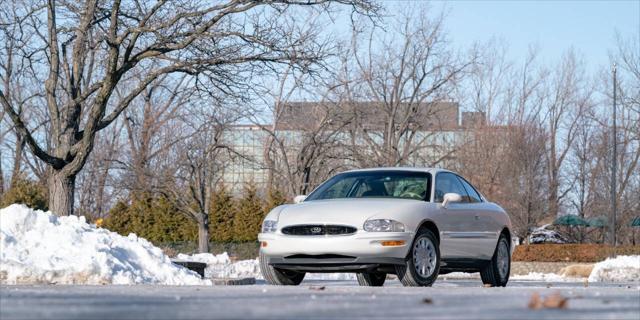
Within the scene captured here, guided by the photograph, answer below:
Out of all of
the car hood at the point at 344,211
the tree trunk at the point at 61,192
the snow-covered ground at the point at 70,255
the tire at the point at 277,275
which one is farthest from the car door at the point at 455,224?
the tree trunk at the point at 61,192

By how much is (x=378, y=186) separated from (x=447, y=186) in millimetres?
874

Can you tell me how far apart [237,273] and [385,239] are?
16301mm

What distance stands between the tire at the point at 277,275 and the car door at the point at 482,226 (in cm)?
212

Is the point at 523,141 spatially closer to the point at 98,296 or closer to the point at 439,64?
the point at 439,64

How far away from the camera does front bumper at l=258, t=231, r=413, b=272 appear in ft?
36.6

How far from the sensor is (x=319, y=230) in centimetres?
1132

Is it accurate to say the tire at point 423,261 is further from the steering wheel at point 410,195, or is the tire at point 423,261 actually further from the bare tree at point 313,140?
the bare tree at point 313,140

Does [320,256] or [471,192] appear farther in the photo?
[471,192]

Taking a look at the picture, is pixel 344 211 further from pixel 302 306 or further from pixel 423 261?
pixel 302 306

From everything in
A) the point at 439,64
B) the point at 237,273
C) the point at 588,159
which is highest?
the point at 439,64

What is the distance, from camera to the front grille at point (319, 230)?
11.3m

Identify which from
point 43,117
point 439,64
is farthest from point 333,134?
point 43,117

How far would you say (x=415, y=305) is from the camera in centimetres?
707

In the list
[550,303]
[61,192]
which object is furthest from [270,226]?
[61,192]
